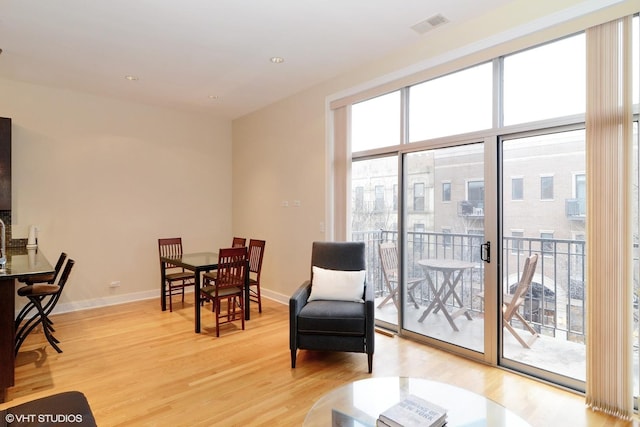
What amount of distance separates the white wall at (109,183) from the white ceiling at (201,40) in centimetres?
47

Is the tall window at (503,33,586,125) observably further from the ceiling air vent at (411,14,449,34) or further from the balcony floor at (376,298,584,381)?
the balcony floor at (376,298,584,381)

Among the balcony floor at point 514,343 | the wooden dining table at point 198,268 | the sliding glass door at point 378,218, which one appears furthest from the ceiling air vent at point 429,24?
the wooden dining table at point 198,268

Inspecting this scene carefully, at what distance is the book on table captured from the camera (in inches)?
62.1

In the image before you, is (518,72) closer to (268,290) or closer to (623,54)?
(623,54)

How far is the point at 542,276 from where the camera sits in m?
2.93

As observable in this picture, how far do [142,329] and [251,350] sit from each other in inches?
60.3

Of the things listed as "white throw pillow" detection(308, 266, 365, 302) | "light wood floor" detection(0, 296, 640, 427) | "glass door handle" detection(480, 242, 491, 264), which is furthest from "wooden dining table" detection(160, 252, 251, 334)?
"glass door handle" detection(480, 242, 491, 264)

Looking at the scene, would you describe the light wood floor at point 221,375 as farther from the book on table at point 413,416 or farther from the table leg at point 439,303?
the book on table at point 413,416

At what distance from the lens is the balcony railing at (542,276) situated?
9.09 feet

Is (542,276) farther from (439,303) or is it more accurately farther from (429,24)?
(429,24)

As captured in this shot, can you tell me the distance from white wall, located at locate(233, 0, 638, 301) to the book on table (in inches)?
110

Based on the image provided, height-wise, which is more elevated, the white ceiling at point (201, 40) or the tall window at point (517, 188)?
the white ceiling at point (201, 40)

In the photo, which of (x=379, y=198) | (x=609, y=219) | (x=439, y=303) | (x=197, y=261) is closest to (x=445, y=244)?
(x=439, y=303)

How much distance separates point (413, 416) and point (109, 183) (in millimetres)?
5203
